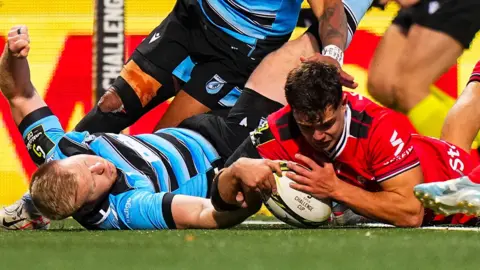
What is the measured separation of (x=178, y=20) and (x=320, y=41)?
102 cm

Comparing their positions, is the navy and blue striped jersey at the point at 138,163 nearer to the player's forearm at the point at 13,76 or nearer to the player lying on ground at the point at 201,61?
the player's forearm at the point at 13,76

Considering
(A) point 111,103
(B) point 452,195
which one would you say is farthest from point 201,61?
(B) point 452,195

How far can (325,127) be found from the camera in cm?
427

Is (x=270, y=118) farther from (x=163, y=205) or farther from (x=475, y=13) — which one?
(x=475, y=13)

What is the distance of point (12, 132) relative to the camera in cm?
747

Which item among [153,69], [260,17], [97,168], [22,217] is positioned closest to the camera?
[97,168]

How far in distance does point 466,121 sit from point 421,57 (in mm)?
1499

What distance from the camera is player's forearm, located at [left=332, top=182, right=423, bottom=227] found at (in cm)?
446

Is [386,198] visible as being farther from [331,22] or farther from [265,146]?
[331,22]

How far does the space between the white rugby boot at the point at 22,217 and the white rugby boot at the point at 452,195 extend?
1.98 meters

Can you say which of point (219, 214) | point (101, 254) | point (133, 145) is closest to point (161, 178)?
point (133, 145)

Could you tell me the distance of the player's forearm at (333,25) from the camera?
5.17 meters

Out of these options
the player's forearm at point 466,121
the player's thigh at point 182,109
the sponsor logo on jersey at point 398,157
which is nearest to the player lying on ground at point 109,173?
the player's thigh at point 182,109

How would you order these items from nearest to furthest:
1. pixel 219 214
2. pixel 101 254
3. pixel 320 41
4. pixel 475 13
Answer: pixel 101 254 → pixel 219 214 → pixel 320 41 → pixel 475 13
